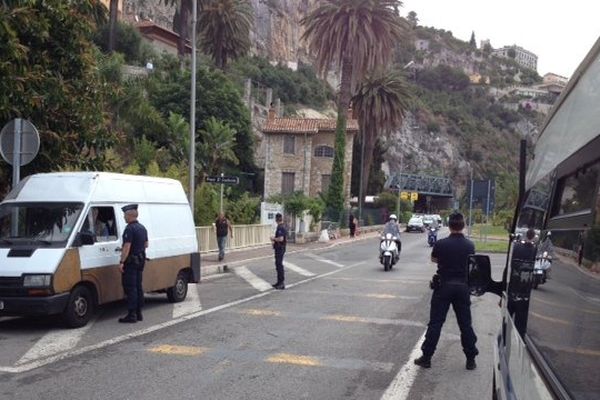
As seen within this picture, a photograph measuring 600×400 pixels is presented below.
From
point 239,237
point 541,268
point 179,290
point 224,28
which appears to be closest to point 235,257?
point 239,237

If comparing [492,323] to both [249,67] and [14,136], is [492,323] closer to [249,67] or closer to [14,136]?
[14,136]

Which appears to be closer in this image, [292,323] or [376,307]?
[292,323]

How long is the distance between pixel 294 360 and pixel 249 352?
2.12 feet

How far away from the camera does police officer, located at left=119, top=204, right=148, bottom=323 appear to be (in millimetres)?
9828

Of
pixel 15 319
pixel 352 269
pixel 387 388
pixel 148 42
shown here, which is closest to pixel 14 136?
pixel 15 319

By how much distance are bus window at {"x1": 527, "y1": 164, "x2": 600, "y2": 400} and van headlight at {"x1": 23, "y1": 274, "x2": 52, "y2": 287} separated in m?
7.50

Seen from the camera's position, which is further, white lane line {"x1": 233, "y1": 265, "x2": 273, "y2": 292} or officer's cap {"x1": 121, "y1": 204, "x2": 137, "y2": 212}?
white lane line {"x1": 233, "y1": 265, "x2": 273, "y2": 292}

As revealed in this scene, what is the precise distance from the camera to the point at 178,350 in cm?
801

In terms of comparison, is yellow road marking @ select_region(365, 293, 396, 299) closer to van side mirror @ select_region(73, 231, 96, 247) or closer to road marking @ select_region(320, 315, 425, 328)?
road marking @ select_region(320, 315, 425, 328)

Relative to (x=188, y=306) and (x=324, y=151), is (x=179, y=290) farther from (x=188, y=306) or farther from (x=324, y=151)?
(x=324, y=151)

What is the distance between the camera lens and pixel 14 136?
10.6 m

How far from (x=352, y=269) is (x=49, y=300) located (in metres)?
13.0

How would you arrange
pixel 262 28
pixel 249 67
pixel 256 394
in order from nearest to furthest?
pixel 256 394, pixel 249 67, pixel 262 28

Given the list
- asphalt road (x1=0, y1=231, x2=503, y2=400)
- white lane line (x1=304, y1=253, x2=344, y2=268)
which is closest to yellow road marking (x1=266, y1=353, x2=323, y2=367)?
asphalt road (x1=0, y1=231, x2=503, y2=400)
